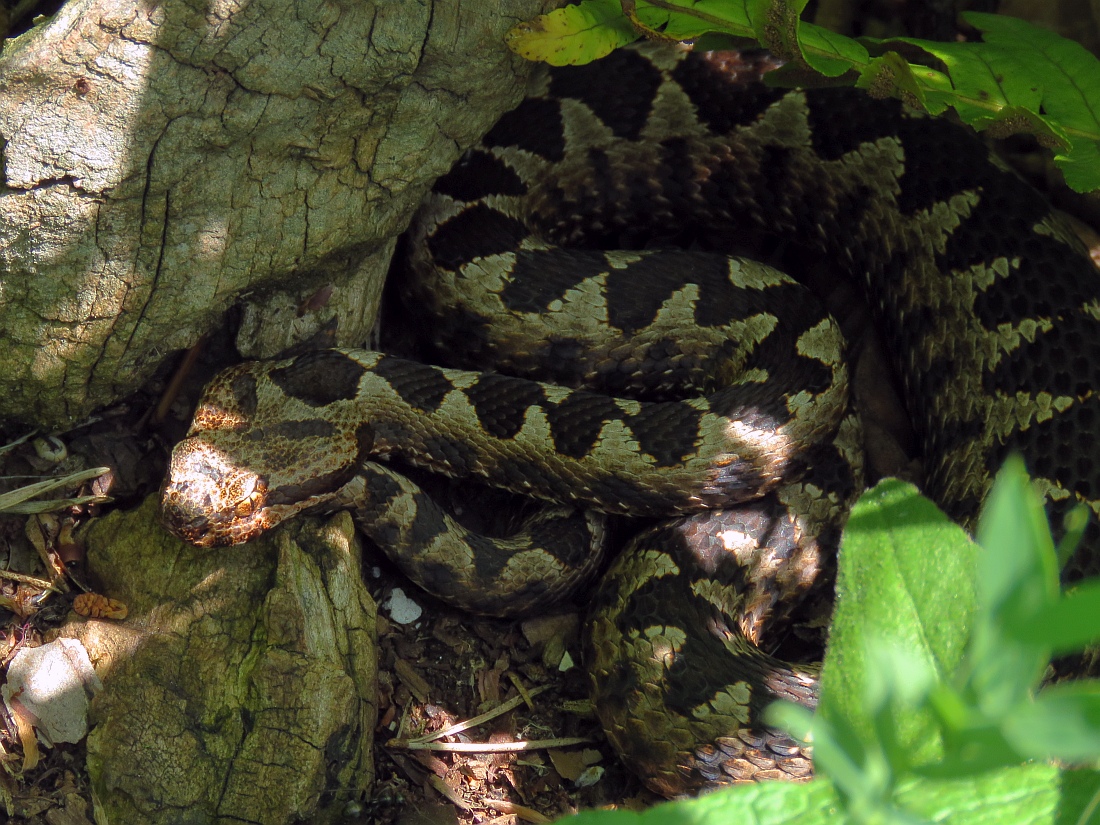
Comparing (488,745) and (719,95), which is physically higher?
(719,95)

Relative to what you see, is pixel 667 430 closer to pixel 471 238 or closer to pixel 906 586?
pixel 471 238

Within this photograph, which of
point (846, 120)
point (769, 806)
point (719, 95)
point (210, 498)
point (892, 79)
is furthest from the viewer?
point (719, 95)

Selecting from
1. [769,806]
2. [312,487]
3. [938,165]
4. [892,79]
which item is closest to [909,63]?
[892,79]

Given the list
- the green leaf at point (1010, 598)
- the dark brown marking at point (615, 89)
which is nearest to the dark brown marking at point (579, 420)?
the dark brown marking at point (615, 89)

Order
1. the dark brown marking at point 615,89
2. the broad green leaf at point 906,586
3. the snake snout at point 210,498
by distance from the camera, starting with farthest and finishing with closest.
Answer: the dark brown marking at point 615,89, the snake snout at point 210,498, the broad green leaf at point 906,586

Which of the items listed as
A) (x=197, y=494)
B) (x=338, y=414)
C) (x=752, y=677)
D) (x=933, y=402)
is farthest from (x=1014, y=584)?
(x=933, y=402)

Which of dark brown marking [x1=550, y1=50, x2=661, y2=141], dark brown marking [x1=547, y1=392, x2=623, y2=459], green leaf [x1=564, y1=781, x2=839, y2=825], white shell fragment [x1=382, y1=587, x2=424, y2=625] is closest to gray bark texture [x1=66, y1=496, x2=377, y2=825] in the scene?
white shell fragment [x1=382, y1=587, x2=424, y2=625]

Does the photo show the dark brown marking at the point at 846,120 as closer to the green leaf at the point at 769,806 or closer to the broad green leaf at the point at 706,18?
the broad green leaf at the point at 706,18
